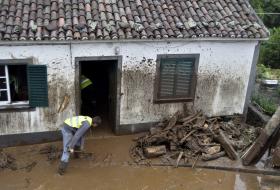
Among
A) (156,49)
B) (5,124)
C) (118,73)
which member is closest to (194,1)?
(156,49)

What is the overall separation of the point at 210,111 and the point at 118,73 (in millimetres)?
3614

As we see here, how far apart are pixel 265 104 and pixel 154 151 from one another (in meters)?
5.85

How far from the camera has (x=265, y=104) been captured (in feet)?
47.3

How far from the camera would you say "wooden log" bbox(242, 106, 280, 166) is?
1034cm

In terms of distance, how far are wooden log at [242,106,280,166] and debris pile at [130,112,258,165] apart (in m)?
0.43

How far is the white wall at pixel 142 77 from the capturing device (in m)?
10.7

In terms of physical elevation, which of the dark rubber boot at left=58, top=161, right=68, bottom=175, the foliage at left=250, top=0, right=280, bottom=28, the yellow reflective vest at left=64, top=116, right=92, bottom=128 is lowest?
the dark rubber boot at left=58, top=161, right=68, bottom=175

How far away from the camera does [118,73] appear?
37.0 ft

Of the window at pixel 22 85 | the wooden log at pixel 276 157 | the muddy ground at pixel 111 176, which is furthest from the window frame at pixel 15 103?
the wooden log at pixel 276 157

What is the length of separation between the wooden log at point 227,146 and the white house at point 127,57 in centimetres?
162

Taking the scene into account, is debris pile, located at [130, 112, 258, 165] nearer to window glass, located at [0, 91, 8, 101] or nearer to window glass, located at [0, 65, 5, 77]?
window glass, located at [0, 91, 8, 101]

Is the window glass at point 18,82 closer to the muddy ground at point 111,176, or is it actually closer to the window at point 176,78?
the muddy ground at point 111,176

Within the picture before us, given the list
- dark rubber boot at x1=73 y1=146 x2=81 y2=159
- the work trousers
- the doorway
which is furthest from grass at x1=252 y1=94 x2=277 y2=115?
the work trousers

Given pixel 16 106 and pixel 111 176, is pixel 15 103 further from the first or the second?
pixel 111 176
